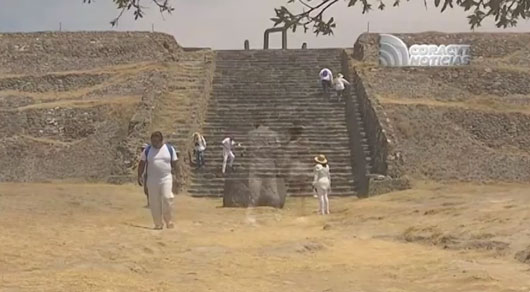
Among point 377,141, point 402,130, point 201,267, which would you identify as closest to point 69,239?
point 201,267

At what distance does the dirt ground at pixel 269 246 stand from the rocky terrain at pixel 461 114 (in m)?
5.61

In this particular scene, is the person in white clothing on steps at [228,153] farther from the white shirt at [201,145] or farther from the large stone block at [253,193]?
the large stone block at [253,193]

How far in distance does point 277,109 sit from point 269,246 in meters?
15.3

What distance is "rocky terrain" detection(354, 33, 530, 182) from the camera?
23969mm

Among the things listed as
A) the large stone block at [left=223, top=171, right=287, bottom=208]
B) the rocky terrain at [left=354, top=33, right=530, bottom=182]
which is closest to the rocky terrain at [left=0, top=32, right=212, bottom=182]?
the large stone block at [left=223, top=171, right=287, bottom=208]

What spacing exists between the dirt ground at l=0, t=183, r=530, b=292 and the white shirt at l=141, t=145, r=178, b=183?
0.78 metres

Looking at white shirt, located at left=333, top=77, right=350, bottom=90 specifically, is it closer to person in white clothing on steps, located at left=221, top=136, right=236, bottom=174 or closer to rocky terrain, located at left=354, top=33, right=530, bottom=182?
rocky terrain, located at left=354, top=33, right=530, bottom=182

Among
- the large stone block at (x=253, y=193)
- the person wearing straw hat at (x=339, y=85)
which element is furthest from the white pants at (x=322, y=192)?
the person wearing straw hat at (x=339, y=85)

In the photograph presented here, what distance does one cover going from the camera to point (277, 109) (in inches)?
1049

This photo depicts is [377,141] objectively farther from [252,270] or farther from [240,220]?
[252,270]

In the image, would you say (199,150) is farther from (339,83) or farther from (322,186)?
(322,186)

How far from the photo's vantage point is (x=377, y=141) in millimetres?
23031

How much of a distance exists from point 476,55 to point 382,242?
935 inches

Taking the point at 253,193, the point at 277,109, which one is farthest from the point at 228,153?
the point at 253,193
